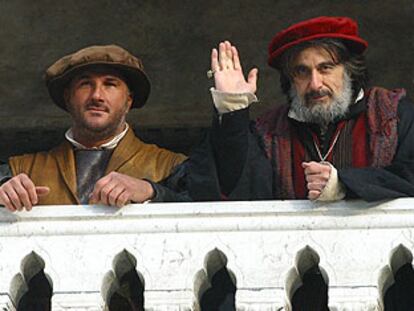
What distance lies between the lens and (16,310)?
1018 cm

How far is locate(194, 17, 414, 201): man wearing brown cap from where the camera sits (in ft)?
33.9

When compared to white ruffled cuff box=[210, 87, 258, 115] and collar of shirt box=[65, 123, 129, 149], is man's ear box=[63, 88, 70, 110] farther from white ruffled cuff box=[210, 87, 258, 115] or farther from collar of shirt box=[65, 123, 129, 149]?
white ruffled cuff box=[210, 87, 258, 115]

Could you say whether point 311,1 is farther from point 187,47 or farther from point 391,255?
point 391,255

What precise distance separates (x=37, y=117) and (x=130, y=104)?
1.42 m

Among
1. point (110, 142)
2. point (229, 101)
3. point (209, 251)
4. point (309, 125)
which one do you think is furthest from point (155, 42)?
point (209, 251)

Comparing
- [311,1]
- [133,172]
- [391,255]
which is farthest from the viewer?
[311,1]

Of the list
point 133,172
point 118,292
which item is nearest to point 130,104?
point 133,172

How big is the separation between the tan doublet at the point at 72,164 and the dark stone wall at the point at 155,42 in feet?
4.21

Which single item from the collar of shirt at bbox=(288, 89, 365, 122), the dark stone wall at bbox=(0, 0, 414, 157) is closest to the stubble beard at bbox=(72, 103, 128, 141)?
the collar of shirt at bbox=(288, 89, 365, 122)

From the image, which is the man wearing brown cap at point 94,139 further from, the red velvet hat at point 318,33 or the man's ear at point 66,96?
the red velvet hat at point 318,33

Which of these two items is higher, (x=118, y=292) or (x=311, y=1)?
(x=311, y=1)

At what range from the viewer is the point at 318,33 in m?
10.7

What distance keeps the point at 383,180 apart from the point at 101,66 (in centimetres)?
150

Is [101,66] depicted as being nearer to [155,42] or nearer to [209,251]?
[209,251]
